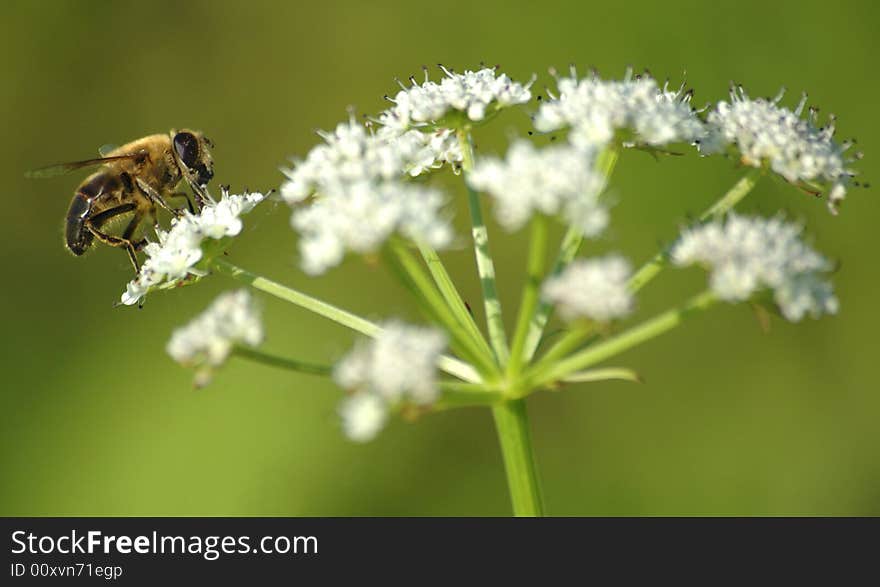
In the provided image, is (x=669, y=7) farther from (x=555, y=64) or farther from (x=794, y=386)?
(x=794, y=386)

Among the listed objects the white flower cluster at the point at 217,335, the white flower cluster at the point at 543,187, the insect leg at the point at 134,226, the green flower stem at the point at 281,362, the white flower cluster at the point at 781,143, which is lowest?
the green flower stem at the point at 281,362

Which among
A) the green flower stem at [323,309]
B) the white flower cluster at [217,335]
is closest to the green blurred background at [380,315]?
the green flower stem at [323,309]

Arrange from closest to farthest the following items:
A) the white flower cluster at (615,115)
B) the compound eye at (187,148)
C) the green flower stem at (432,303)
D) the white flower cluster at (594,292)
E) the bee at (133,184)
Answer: the white flower cluster at (594,292) → the green flower stem at (432,303) → the white flower cluster at (615,115) → the bee at (133,184) → the compound eye at (187,148)

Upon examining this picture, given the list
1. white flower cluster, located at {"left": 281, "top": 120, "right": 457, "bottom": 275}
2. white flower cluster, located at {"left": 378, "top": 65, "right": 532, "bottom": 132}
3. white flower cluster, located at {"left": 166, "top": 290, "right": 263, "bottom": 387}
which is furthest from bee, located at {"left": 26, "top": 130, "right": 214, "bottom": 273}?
white flower cluster, located at {"left": 166, "top": 290, "right": 263, "bottom": 387}

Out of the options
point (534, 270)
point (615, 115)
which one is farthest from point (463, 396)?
point (615, 115)

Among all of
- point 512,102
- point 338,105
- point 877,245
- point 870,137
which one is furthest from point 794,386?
point 338,105

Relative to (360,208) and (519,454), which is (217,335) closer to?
(360,208)

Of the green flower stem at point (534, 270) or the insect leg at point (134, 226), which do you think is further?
the insect leg at point (134, 226)

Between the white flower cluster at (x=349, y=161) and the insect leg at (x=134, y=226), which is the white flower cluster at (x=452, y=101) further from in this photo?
the insect leg at (x=134, y=226)
